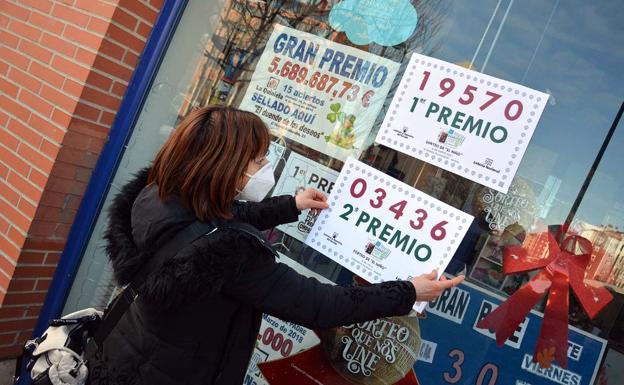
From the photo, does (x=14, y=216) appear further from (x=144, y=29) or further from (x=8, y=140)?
(x=144, y=29)

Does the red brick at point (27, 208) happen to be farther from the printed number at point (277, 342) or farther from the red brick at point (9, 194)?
the printed number at point (277, 342)

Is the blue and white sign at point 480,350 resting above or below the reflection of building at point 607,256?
below

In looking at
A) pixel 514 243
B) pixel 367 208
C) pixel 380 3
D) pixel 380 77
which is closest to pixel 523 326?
pixel 514 243

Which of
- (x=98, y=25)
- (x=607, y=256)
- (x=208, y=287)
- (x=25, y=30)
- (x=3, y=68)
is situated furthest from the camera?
(x=3, y=68)

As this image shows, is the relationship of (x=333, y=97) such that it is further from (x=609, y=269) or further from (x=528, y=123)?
(x=609, y=269)

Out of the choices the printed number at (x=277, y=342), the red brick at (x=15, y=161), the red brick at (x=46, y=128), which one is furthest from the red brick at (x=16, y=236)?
the printed number at (x=277, y=342)

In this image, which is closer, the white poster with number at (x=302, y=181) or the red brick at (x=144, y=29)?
the white poster with number at (x=302, y=181)

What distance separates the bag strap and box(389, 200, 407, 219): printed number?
80 centimetres

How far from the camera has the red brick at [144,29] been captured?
9.76 ft

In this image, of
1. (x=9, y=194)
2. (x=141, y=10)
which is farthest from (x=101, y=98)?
(x=9, y=194)

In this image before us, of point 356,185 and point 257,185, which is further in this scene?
point 356,185

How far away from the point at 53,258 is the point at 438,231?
246 cm

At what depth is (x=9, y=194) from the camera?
310 cm

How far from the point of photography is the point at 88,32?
2.89 metres
